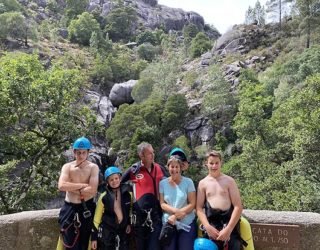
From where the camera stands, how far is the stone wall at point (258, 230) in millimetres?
4055

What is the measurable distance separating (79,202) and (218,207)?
1426mm

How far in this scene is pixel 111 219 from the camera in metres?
3.79

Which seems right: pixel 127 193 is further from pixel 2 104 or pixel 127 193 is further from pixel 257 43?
pixel 257 43

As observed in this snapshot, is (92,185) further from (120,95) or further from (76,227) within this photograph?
(120,95)

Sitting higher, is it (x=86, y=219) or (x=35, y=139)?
(x=86, y=219)

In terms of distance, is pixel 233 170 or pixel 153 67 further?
pixel 153 67

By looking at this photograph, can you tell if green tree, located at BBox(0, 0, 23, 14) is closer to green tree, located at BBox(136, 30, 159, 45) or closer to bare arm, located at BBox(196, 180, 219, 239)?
green tree, located at BBox(136, 30, 159, 45)

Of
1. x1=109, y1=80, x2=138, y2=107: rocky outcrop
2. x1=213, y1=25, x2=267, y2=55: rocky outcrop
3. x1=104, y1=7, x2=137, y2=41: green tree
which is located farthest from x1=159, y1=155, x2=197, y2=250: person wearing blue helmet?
x1=104, y1=7, x2=137, y2=41: green tree

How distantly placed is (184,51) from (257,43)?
517 inches

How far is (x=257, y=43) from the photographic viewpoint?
2024 inches

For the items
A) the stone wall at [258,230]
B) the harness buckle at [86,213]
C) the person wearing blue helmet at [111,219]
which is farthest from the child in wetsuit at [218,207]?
the harness buckle at [86,213]

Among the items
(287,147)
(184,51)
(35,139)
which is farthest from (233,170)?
(184,51)

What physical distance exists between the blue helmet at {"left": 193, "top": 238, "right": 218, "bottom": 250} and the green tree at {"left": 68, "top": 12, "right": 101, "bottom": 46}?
215ft

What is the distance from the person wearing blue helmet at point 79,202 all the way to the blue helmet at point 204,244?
44.3 inches
